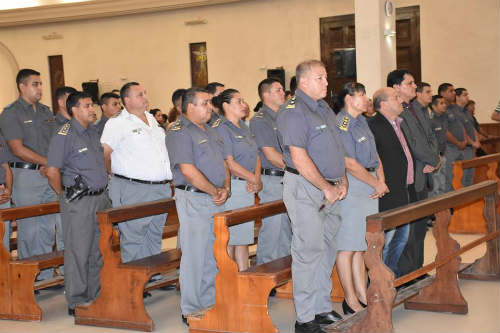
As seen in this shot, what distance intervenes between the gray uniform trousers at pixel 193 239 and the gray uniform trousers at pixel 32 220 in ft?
5.79

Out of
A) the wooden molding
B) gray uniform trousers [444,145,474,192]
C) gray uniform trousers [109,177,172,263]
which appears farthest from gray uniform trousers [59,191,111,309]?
the wooden molding

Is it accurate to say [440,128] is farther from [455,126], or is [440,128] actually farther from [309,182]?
[309,182]

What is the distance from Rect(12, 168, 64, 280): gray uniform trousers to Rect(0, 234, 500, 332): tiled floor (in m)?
0.42

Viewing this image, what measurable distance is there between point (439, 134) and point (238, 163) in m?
3.66

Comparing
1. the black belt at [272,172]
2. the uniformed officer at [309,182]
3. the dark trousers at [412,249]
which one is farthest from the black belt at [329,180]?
the black belt at [272,172]

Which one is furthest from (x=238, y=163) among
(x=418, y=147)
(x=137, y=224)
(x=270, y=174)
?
(x=418, y=147)

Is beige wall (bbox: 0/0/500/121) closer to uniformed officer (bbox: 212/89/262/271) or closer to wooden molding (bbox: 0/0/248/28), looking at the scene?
wooden molding (bbox: 0/0/248/28)

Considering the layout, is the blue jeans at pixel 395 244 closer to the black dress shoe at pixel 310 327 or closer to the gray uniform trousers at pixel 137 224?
the black dress shoe at pixel 310 327

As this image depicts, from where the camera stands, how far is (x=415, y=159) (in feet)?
17.3

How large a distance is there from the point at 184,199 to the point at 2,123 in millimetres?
2154

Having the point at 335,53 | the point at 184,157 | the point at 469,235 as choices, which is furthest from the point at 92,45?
the point at 184,157

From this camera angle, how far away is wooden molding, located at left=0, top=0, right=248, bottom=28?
1415 centimetres

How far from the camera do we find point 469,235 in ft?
24.5

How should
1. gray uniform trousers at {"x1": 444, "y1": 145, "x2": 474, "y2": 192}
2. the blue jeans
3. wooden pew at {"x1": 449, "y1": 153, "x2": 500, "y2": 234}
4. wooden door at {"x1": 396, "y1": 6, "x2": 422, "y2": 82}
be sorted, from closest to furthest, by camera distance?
the blue jeans → wooden pew at {"x1": 449, "y1": 153, "x2": 500, "y2": 234} → gray uniform trousers at {"x1": 444, "y1": 145, "x2": 474, "y2": 192} → wooden door at {"x1": 396, "y1": 6, "x2": 422, "y2": 82}
